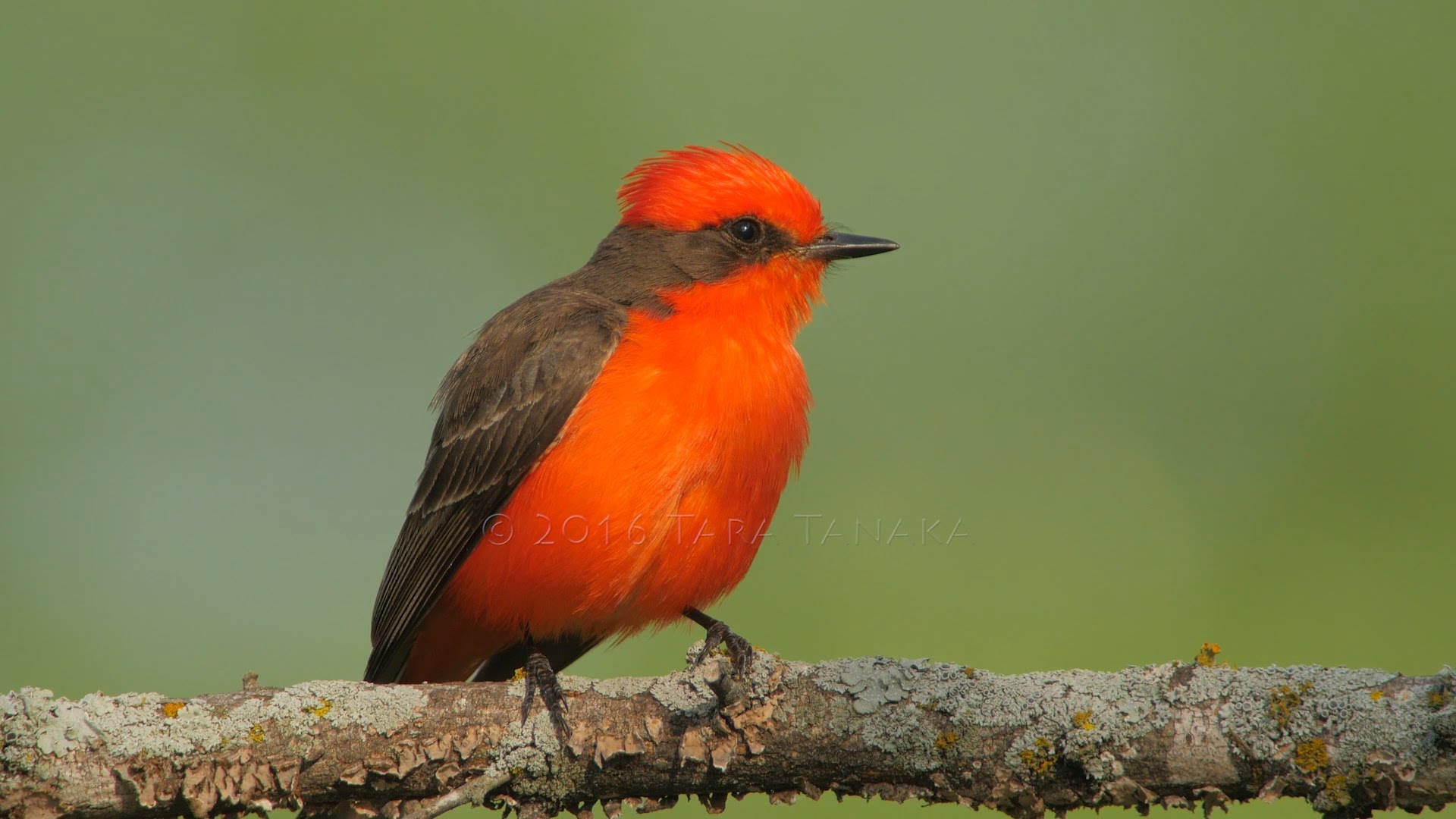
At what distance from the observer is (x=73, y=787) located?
11.5 ft

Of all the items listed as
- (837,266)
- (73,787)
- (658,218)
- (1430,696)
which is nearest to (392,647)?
(73,787)

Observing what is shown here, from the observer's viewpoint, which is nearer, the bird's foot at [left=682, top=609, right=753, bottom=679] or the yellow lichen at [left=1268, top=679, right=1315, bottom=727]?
the yellow lichen at [left=1268, top=679, right=1315, bottom=727]

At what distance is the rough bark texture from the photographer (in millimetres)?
3295

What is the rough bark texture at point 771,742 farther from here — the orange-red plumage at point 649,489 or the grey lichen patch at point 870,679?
the orange-red plumage at point 649,489

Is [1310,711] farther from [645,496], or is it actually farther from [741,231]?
[741,231]

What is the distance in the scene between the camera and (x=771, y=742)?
377 centimetres

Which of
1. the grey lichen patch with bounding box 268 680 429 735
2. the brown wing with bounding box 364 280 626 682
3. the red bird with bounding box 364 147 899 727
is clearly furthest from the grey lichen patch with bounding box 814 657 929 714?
Answer: the brown wing with bounding box 364 280 626 682

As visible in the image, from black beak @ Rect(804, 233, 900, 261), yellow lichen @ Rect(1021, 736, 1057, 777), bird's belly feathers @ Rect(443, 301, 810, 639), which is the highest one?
black beak @ Rect(804, 233, 900, 261)

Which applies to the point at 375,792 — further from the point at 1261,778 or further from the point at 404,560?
the point at 1261,778

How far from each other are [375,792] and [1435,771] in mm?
2990

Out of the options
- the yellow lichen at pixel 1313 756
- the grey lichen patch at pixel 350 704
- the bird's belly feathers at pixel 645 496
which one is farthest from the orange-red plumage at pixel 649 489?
the yellow lichen at pixel 1313 756

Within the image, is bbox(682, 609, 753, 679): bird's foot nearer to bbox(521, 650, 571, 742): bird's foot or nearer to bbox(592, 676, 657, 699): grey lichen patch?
bbox(592, 676, 657, 699): grey lichen patch

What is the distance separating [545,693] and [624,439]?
108 centimetres

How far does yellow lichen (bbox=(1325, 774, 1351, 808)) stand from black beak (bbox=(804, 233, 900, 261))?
10.4ft
